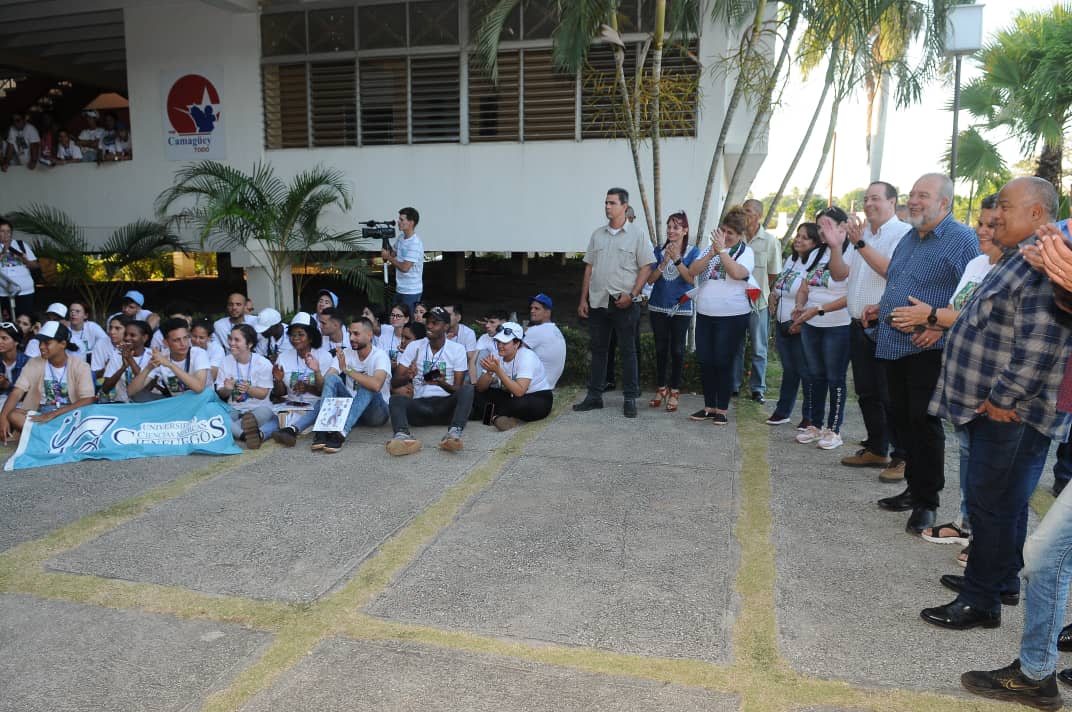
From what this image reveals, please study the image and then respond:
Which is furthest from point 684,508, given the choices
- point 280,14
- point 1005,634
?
point 280,14

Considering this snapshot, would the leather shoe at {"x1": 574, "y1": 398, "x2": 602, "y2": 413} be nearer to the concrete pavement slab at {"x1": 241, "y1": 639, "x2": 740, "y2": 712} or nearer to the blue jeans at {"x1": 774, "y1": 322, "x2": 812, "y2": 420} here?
the blue jeans at {"x1": 774, "y1": 322, "x2": 812, "y2": 420}

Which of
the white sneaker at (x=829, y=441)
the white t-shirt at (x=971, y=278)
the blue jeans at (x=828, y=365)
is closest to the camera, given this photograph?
the white t-shirt at (x=971, y=278)

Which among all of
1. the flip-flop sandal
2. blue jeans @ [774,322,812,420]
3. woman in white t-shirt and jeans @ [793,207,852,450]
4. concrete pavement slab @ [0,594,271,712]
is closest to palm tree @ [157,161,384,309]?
blue jeans @ [774,322,812,420]

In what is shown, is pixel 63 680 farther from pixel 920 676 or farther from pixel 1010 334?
pixel 1010 334

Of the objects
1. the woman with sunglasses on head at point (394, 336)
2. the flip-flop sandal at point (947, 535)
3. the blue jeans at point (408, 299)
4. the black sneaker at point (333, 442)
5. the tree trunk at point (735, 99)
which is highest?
the tree trunk at point (735, 99)

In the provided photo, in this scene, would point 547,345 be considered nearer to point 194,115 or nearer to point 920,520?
point 920,520

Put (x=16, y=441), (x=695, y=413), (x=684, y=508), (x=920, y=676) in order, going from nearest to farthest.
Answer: (x=920, y=676) < (x=684, y=508) < (x=16, y=441) < (x=695, y=413)

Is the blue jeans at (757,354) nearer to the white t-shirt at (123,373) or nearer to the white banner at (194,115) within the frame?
the white t-shirt at (123,373)

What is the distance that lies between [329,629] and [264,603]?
0.43m

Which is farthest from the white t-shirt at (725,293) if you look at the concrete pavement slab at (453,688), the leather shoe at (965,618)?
the concrete pavement slab at (453,688)

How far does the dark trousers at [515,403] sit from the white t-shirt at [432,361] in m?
0.31

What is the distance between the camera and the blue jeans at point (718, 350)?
648 centimetres

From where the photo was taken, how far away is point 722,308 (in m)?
6.44

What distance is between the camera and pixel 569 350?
26.4 ft
